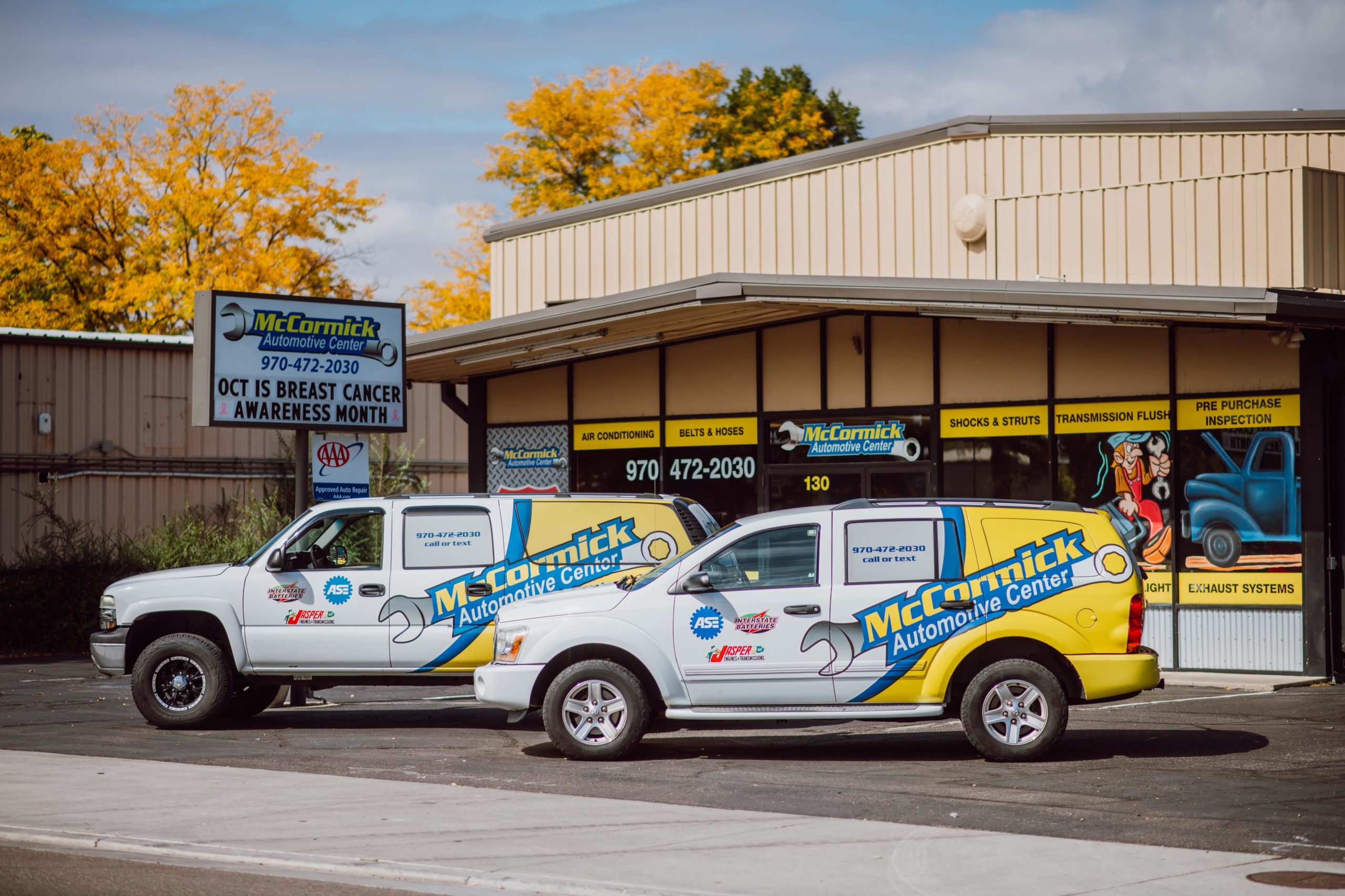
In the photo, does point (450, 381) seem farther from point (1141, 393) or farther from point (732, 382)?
point (1141, 393)

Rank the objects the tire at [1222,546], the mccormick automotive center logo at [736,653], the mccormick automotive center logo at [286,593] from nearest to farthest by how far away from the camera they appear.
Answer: the mccormick automotive center logo at [736,653], the mccormick automotive center logo at [286,593], the tire at [1222,546]

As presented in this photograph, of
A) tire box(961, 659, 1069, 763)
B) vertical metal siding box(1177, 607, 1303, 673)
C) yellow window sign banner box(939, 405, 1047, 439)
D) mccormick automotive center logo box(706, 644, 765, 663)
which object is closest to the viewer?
tire box(961, 659, 1069, 763)

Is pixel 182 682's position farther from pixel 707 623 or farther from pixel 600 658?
pixel 707 623

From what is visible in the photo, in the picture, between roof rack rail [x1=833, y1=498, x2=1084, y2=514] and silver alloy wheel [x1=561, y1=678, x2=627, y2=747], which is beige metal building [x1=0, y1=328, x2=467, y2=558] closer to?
silver alloy wheel [x1=561, y1=678, x2=627, y2=747]

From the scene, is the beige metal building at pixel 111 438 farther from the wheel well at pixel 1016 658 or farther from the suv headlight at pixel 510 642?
the wheel well at pixel 1016 658

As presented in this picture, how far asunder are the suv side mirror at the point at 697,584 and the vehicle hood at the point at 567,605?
448 millimetres

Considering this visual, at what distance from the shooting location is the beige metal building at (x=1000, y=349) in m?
16.1

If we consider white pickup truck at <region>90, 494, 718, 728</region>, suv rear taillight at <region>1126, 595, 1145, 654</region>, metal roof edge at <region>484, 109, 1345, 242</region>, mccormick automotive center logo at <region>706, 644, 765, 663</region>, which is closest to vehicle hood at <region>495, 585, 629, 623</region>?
mccormick automotive center logo at <region>706, 644, 765, 663</region>

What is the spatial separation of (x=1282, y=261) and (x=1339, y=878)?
34.6 ft

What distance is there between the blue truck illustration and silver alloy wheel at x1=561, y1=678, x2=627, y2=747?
27.9 feet

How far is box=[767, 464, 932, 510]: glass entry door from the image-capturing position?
746 inches

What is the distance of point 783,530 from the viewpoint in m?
11.0

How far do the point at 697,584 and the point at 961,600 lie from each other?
6.15ft

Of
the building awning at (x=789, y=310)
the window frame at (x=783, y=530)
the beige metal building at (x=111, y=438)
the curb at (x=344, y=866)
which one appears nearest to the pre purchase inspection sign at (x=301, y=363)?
the building awning at (x=789, y=310)
